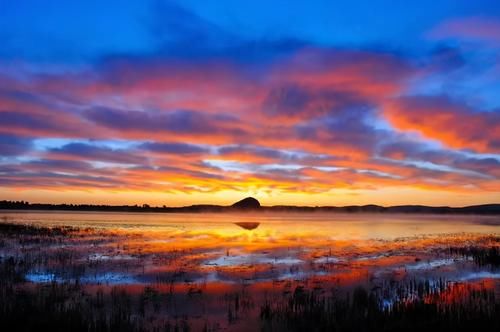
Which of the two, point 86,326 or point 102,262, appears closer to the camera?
point 86,326

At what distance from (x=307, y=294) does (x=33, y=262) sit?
1770 cm

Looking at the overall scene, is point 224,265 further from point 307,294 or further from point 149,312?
point 149,312

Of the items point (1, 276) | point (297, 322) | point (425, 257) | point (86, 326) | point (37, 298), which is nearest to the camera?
point (86, 326)

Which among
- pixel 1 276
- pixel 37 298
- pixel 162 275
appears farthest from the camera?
pixel 162 275

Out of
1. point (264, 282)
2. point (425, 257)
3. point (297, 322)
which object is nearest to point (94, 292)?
point (264, 282)

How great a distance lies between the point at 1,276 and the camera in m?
21.2

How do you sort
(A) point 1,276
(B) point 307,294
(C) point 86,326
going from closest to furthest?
(C) point 86,326 → (B) point 307,294 → (A) point 1,276

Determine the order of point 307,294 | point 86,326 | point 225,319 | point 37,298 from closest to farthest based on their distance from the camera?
point 86,326 → point 225,319 → point 37,298 → point 307,294

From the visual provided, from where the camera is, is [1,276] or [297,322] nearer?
[297,322]

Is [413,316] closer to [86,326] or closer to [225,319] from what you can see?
[225,319]

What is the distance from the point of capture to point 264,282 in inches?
847

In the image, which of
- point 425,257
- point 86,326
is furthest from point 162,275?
point 425,257

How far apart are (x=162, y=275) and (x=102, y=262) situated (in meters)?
6.47

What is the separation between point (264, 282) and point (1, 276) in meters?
12.5
